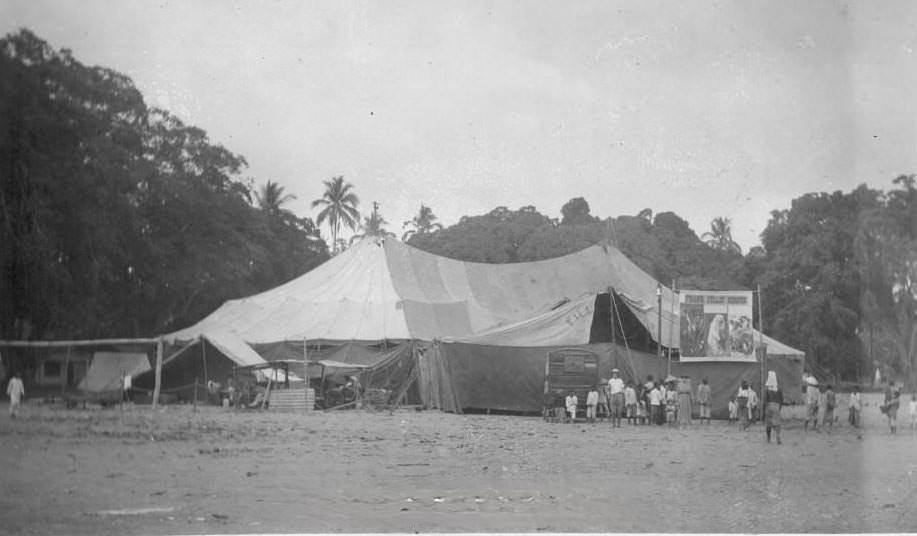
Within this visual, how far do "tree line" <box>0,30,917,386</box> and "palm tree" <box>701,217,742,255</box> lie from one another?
13243 millimetres

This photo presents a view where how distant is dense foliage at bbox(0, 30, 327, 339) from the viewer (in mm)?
13352

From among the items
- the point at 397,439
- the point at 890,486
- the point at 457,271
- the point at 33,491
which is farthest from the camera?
the point at 457,271

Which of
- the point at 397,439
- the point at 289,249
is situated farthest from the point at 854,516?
the point at 289,249

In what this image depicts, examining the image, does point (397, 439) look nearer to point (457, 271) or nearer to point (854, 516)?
point (854, 516)

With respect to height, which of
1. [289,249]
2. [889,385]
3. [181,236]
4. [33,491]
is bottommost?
[33,491]

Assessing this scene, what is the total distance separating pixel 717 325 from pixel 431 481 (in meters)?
12.2

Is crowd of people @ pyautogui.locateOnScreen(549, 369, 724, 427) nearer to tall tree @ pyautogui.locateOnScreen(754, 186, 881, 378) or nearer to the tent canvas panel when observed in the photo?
the tent canvas panel

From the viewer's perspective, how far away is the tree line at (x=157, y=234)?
1351 centimetres

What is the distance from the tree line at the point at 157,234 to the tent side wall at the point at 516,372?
2.48 metres

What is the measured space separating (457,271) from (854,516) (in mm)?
26449

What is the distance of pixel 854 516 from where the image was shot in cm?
761

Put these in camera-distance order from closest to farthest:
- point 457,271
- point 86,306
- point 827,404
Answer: point 86,306, point 827,404, point 457,271

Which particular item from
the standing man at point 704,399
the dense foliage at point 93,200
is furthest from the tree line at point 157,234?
the standing man at point 704,399

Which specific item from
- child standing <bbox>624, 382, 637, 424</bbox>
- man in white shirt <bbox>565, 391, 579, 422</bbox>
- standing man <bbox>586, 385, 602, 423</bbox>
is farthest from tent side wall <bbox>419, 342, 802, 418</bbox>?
man in white shirt <bbox>565, 391, 579, 422</bbox>
